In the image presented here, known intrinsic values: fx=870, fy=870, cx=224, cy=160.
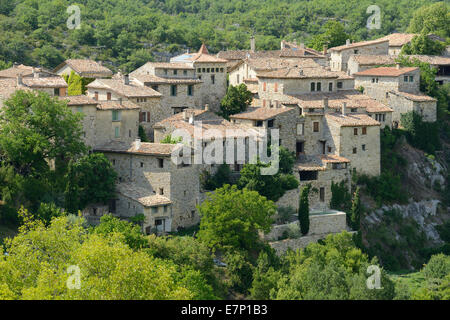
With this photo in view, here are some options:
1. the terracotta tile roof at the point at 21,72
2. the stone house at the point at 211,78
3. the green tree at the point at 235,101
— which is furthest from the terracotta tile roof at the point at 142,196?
the terracotta tile roof at the point at 21,72

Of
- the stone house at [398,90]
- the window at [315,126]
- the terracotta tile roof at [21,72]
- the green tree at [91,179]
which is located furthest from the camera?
the stone house at [398,90]

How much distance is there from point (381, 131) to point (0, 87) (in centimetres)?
2861

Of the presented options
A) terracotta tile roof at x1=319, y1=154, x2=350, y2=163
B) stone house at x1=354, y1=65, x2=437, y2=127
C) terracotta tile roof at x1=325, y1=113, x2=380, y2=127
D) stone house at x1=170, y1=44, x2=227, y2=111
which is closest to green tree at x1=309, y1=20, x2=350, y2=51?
stone house at x1=354, y1=65, x2=437, y2=127

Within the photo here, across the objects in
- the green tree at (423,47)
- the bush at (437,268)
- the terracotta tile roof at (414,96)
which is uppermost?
the green tree at (423,47)

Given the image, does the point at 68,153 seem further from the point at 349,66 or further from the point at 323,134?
the point at 349,66

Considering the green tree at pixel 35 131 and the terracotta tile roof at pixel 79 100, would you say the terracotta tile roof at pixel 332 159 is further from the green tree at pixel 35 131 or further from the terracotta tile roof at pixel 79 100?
the green tree at pixel 35 131

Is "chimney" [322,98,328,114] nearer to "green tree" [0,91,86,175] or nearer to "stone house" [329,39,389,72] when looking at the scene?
"stone house" [329,39,389,72]

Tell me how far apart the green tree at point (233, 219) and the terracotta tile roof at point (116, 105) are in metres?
9.17

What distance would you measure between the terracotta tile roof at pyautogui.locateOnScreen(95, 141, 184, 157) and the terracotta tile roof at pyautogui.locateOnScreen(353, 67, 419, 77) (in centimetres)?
2410

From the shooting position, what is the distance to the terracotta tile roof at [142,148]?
52.6 m

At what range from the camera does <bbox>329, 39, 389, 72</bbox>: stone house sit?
77.9 m

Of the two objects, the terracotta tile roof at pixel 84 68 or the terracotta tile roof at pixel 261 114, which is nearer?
the terracotta tile roof at pixel 261 114

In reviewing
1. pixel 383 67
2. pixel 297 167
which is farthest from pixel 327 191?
pixel 383 67
